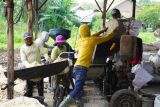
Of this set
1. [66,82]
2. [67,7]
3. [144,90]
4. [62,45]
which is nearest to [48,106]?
[66,82]

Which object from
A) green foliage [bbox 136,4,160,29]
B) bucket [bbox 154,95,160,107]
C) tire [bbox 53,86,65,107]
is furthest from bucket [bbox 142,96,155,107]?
green foliage [bbox 136,4,160,29]

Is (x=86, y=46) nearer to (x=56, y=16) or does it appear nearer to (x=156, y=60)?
(x=156, y=60)

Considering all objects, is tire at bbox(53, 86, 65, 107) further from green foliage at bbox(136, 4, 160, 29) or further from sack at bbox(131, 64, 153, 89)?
green foliage at bbox(136, 4, 160, 29)

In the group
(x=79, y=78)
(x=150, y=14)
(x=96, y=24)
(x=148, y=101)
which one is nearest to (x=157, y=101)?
(x=148, y=101)

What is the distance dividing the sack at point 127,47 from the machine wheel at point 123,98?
0.61m

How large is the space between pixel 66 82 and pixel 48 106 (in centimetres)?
75

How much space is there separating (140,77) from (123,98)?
2.07 metres

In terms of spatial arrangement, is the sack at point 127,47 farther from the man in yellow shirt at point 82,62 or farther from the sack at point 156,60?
the sack at point 156,60

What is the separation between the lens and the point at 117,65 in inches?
303

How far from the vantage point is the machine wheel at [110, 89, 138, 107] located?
23.4 feet

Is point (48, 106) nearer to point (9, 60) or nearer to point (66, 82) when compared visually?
point (66, 82)

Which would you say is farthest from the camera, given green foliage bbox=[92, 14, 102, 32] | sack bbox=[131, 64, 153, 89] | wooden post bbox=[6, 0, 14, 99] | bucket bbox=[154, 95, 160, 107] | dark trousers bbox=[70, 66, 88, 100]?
green foliage bbox=[92, 14, 102, 32]

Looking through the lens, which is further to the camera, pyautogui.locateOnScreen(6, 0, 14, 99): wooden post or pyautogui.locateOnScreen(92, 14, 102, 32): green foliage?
pyautogui.locateOnScreen(92, 14, 102, 32): green foliage

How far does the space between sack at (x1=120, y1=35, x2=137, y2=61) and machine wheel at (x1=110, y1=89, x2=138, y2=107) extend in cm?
61
